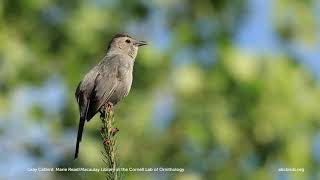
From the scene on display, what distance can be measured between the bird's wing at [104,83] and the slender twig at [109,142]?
34.7 inches

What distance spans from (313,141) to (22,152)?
107 inches

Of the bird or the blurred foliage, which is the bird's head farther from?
the blurred foliage

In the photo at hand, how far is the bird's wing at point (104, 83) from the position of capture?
652 centimetres

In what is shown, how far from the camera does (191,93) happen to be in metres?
8.70

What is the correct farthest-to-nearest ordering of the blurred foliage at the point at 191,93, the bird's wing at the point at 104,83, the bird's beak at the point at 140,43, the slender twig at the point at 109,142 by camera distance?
the blurred foliage at the point at 191,93 → the bird's beak at the point at 140,43 → the bird's wing at the point at 104,83 → the slender twig at the point at 109,142

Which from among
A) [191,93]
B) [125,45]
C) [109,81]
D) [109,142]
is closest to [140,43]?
[125,45]

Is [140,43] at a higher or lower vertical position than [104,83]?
higher

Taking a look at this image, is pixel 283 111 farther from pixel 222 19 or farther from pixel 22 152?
pixel 22 152

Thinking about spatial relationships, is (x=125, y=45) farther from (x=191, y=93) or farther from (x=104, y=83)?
(x=191, y=93)

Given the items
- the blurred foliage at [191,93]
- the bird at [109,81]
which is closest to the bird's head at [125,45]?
the bird at [109,81]

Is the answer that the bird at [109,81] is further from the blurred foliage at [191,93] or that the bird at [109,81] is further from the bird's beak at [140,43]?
the blurred foliage at [191,93]

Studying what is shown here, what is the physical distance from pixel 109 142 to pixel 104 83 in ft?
5.73

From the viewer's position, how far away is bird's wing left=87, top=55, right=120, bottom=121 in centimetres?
652

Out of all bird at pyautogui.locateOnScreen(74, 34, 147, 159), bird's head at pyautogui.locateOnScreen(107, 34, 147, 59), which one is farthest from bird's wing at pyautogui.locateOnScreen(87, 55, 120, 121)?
bird's head at pyautogui.locateOnScreen(107, 34, 147, 59)
